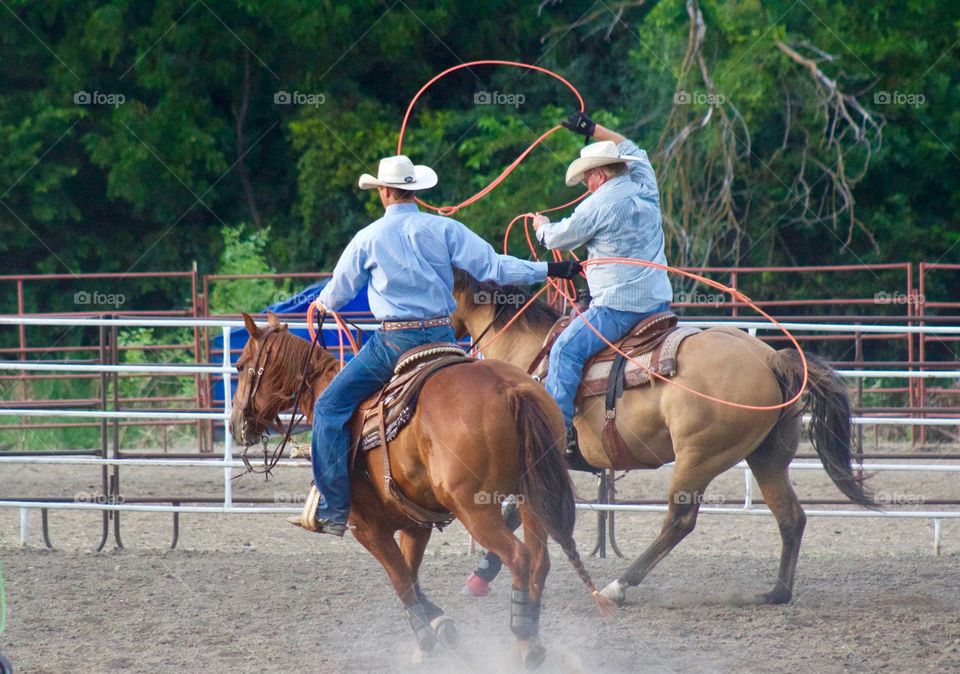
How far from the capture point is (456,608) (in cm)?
546

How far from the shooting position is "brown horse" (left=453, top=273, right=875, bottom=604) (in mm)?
5285

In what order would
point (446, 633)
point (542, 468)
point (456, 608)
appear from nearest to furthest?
point (542, 468), point (446, 633), point (456, 608)

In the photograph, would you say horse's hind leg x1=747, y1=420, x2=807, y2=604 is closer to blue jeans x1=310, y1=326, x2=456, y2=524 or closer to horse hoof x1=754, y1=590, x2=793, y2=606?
horse hoof x1=754, y1=590, x2=793, y2=606

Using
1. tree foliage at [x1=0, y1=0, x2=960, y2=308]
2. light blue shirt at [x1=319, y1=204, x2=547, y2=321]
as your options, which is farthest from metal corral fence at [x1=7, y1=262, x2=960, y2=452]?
light blue shirt at [x1=319, y1=204, x2=547, y2=321]

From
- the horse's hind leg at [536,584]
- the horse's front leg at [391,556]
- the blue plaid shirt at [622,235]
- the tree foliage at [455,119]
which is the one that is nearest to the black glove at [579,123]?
the blue plaid shirt at [622,235]

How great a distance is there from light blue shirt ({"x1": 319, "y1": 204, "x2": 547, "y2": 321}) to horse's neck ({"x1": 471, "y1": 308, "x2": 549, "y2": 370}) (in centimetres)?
117

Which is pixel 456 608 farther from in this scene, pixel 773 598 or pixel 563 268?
pixel 563 268

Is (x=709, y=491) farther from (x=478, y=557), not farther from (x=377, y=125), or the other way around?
(x=377, y=125)

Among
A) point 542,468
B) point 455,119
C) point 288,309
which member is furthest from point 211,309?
point 542,468

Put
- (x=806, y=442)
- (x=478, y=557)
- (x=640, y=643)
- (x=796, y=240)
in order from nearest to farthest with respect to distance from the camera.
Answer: (x=640, y=643) < (x=478, y=557) < (x=806, y=442) < (x=796, y=240)

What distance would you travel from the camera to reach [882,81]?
1639 cm

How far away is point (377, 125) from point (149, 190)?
12.2ft

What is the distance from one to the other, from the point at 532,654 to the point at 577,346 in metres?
1.70

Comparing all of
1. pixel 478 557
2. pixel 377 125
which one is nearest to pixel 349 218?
pixel 377 125
